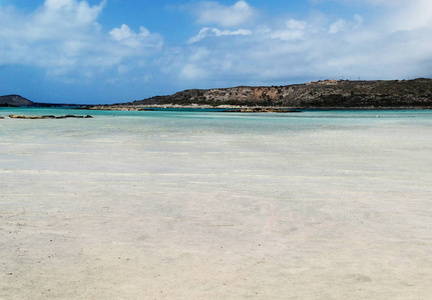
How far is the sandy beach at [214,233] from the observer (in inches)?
165

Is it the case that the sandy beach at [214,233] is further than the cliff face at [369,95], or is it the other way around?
the cliff face at [369,95]

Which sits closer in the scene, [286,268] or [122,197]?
[286,268]

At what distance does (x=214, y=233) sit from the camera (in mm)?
5809

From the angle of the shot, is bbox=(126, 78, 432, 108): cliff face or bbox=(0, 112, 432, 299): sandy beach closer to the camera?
bbox=(0, 112, 432, 299): sandy beach

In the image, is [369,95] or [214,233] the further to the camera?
[369,95]

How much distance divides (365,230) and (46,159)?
11.3m

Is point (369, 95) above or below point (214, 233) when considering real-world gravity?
above

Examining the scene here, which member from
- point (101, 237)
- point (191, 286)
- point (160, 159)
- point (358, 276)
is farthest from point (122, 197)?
point (160, 159)

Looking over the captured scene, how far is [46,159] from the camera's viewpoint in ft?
45.2

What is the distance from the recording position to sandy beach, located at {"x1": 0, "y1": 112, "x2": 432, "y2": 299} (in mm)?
4191

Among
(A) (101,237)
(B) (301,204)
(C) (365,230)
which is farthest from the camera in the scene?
(B) (301,204)

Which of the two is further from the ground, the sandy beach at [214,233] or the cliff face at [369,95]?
the cliff face at [369,95]

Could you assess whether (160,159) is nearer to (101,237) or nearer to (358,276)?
(101,237)

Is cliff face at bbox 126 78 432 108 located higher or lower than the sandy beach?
higher
